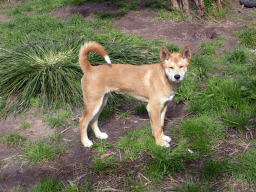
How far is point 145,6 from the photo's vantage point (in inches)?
340

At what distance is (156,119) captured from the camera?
3.32 m

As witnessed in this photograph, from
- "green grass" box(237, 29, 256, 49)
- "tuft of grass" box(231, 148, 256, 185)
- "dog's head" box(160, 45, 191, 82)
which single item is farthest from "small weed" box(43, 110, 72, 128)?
"green grass" box(237, 29, 256, 49)

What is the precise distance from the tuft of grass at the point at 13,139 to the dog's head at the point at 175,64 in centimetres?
237

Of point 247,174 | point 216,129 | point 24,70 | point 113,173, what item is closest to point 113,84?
point 113,173

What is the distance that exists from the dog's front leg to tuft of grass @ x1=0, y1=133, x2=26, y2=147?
6.45 ft

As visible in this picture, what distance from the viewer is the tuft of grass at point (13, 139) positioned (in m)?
3.70

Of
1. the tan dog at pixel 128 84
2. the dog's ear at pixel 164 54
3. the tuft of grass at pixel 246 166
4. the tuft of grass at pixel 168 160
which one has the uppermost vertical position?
the dog's ear at pixel 164 54

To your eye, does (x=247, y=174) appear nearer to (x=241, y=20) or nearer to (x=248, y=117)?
(x=248, y=117)

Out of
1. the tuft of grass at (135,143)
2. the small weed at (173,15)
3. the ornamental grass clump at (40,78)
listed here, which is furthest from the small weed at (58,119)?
the small weed at (173,15)

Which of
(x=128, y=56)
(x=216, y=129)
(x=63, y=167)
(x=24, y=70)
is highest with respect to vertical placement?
(x=24, y=70)

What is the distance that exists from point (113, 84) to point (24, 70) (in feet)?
7.44

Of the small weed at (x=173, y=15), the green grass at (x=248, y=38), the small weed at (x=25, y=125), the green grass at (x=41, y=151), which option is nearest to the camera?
the green grass at (x=41, y=151)

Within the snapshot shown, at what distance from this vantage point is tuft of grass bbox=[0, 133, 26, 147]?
3.70 metres

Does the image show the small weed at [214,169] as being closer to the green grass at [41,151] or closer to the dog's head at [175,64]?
the dog's head at [175,64]
